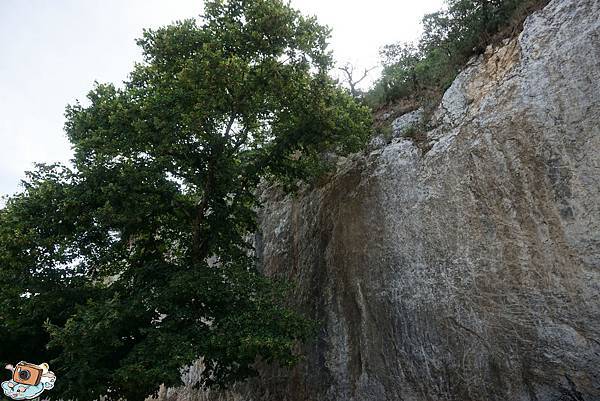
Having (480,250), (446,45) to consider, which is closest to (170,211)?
(480,250)

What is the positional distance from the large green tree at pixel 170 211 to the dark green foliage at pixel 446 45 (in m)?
3.27

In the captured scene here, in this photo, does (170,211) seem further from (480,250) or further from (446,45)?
(446,45)

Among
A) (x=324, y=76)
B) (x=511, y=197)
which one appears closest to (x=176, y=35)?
(x=324, y=76)

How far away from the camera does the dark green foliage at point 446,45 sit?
452 inches

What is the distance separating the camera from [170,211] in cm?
1038

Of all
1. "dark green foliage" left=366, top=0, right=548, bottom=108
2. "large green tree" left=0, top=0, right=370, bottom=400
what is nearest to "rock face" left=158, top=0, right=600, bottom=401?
"dark green foliage" left=366, top=0, right=548, bottom=108

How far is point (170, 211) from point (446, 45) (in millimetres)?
9813

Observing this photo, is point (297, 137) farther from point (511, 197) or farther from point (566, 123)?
point (566, 123)

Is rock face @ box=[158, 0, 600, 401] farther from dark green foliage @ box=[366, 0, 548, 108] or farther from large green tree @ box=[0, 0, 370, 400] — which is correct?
large green tree @ box=[0, 0, 370, 400]

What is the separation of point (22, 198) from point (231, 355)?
5.71 metres

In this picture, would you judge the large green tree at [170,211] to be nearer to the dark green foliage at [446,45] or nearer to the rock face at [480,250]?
the rock face at [480,250]

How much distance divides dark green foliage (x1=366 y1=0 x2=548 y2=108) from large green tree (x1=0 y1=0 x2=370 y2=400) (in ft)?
10.7

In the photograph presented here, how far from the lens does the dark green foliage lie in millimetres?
11476

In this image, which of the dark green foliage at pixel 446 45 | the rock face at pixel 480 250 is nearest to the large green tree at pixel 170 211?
the rock face at pixel 480 250
